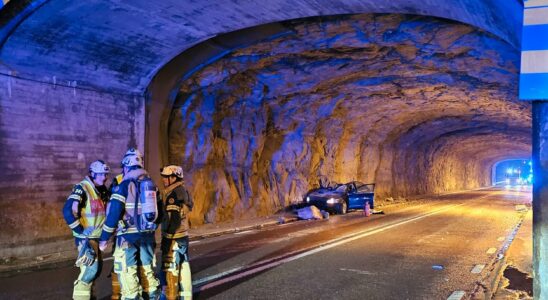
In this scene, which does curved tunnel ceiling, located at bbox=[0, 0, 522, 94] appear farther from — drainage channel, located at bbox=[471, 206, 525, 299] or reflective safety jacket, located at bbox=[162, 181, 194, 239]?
drainage channel, located at bbox=[471, 206, 525, 299]

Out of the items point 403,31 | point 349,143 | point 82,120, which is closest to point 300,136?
point 349,143

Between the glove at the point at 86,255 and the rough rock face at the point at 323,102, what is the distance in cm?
700

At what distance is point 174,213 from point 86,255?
1083mm

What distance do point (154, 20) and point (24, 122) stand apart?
3295 millimetres

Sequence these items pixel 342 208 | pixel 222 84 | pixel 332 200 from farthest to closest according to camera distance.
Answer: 1. pixel 342 208
2. pixel 332 200
3. pixel 222 84

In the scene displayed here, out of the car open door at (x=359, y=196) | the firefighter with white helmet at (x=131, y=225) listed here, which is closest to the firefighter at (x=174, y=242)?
the firefighter with white helmet at (x=131, y=225)

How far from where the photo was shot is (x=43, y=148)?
356 inches

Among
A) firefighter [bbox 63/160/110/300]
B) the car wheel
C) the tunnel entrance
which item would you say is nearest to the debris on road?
the car wheel

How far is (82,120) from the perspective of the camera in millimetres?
9805

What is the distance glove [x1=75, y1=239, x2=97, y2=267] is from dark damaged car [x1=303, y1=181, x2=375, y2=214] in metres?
15.9

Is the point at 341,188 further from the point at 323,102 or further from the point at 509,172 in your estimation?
the point at 509,172

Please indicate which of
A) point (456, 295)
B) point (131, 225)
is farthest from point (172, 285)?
point (456, 295)

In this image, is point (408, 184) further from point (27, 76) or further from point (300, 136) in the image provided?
point (27, 76)

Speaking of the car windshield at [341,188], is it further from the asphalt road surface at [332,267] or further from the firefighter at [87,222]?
the firefighter at [87,222]
